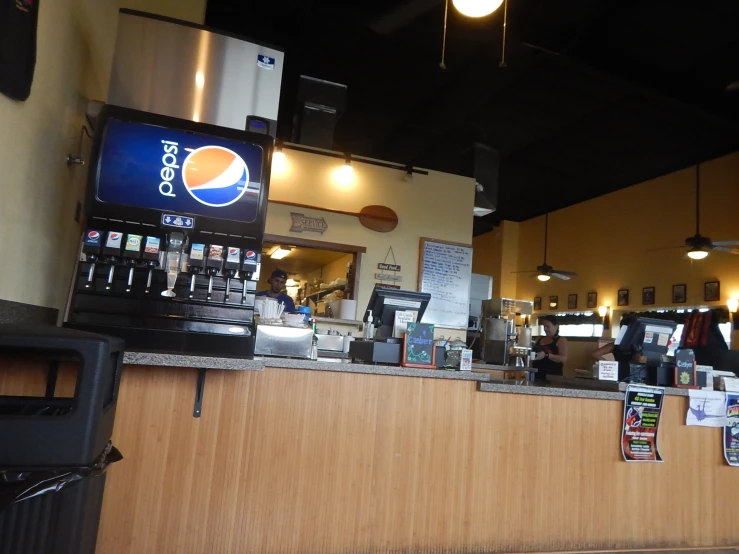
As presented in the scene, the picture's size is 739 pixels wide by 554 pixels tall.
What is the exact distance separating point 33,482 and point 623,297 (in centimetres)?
919

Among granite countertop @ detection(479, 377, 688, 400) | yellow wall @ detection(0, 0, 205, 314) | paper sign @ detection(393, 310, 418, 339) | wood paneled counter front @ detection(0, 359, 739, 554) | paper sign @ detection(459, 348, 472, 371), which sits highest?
yellow wall @ detection(0, 0, 205, 314)

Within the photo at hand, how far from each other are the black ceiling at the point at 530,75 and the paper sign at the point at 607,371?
2.48m

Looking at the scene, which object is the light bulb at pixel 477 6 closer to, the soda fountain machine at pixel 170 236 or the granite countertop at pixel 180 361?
the soda fountain machine at pixel 170 236

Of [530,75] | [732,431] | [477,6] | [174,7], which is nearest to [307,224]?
[174,7]

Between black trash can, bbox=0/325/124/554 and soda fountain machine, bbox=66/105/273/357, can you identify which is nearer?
black trash can, bbox=0/325/124/554

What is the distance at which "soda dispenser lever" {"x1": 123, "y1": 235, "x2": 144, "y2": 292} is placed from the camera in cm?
233

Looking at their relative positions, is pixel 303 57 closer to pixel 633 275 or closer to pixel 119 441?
pixel 119 441

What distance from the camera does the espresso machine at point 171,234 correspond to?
2328mm

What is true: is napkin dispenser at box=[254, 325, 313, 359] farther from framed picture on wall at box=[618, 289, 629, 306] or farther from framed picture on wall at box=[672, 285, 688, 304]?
framed picture on wall at box=[618, 289, 629, 306]

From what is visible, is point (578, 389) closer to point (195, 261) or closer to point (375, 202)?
point (195, 261)

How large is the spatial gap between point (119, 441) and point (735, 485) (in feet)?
11.5

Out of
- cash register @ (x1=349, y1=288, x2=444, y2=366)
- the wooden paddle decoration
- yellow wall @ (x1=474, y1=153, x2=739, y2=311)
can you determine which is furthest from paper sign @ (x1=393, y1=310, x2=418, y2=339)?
yellow wall @ (x1=474, y1=153, x2=739, y2=311)

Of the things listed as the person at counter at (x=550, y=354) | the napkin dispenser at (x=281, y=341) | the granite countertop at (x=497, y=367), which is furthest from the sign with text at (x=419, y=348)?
the person at counter at (x=550, y=354)

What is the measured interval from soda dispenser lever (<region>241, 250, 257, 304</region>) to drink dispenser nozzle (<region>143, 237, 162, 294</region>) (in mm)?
366
